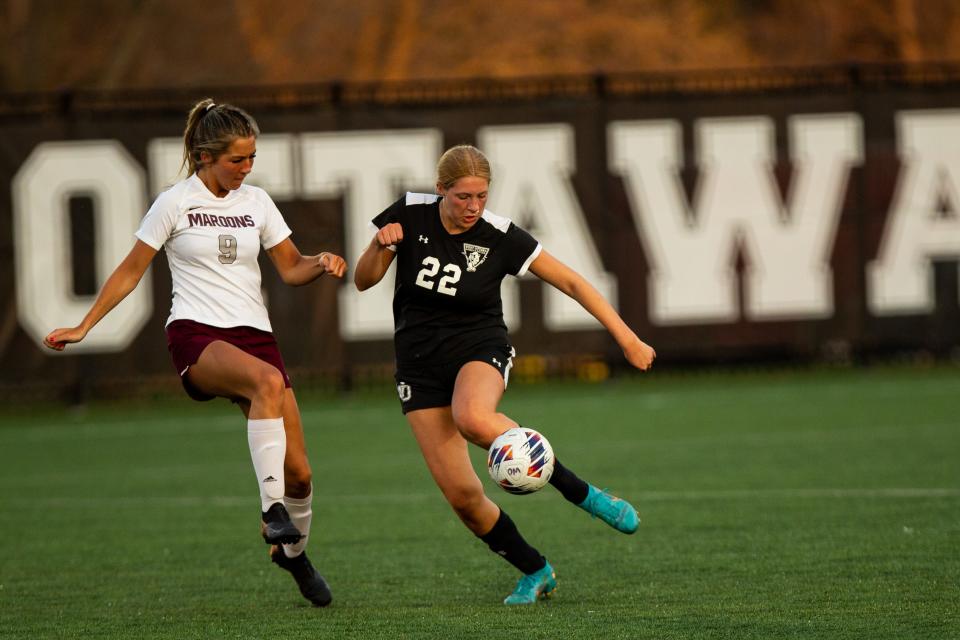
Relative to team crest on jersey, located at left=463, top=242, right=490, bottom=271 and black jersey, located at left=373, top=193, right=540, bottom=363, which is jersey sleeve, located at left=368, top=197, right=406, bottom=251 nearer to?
black jersey, located at left=373, top=193, right=540, bottom=363

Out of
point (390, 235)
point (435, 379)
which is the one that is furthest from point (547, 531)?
point (390, 235)

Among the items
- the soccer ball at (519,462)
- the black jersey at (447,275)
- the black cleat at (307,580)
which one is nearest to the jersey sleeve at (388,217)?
the black jersey at (447,275)

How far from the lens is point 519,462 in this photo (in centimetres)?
609

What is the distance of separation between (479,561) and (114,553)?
210 cm

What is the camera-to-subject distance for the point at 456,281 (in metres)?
6.53

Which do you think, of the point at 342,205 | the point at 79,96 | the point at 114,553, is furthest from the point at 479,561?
the point at 79,96

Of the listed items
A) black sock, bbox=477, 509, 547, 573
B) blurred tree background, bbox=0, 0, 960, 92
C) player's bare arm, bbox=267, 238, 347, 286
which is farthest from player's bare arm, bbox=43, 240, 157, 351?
blurred tree background, bbox=0, 0, 960, 92

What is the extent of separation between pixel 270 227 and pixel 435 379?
1.04 metres

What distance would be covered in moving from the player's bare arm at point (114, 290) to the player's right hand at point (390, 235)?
988 millimetres

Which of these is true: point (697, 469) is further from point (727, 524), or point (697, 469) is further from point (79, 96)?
point (79, 96)

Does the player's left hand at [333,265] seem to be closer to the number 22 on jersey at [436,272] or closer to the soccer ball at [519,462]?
the number 22 on jersey at [436,272]

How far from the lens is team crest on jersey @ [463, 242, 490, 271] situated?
21.5 ft

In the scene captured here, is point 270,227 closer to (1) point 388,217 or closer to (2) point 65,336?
(1) point 388,217

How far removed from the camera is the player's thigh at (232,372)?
6387 millimetres
